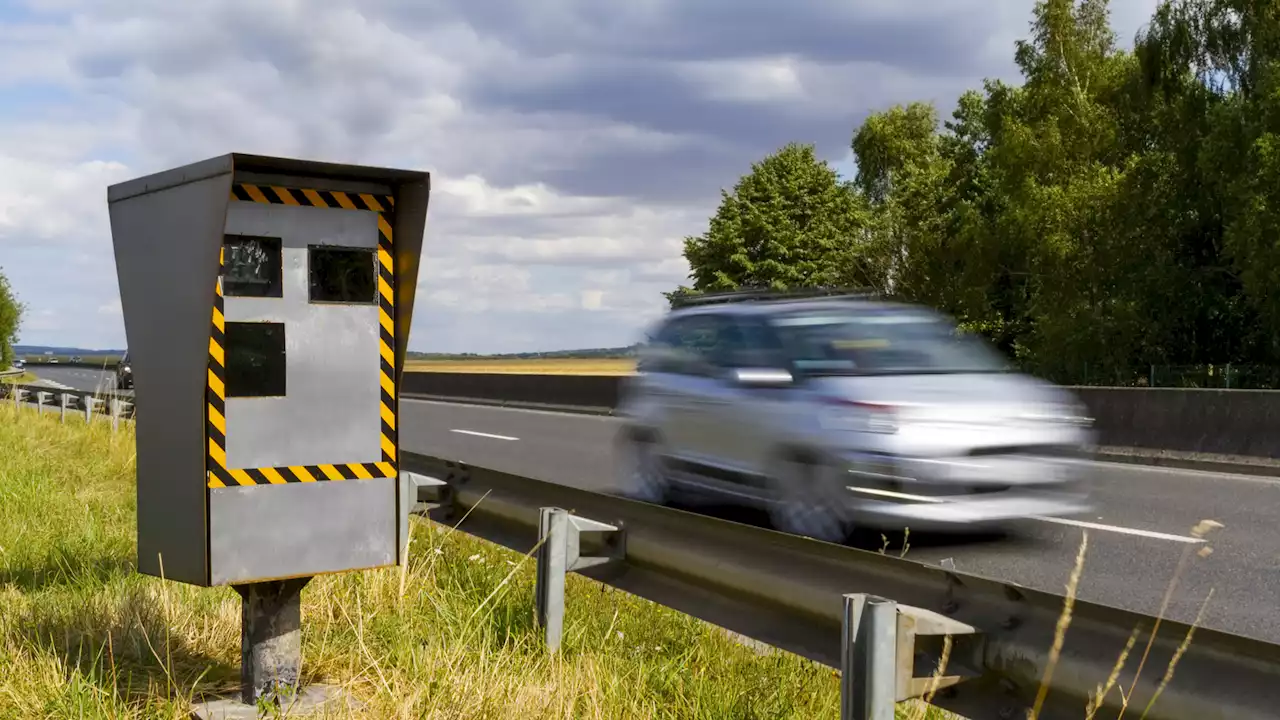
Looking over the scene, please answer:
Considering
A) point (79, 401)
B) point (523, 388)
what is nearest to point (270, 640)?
point (79, 401)

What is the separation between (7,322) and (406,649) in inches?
2917

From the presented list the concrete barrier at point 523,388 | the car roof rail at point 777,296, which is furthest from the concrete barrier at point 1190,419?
the concrete barrier at point 523,388

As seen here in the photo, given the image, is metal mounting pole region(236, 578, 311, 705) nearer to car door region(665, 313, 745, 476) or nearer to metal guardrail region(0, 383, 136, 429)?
car door region(665, 313, 745, 476)

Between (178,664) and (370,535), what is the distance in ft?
3.41

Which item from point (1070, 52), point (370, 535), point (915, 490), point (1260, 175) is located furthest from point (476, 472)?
point (1070, 52)

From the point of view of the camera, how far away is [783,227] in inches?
2827

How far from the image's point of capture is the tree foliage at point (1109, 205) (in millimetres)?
33469

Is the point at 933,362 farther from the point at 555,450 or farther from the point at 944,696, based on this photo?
the point at 555,450

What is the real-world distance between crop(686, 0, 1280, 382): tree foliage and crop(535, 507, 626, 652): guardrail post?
2956 cm

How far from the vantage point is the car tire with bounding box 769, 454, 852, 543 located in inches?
329

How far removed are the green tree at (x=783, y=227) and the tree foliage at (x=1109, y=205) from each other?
4.98m

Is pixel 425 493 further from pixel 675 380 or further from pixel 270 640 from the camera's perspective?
pixel 675 380

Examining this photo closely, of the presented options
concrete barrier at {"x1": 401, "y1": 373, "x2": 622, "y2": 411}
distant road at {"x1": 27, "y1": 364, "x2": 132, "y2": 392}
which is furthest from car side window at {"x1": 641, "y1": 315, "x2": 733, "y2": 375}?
concrete barrier at {"x1": 401, "y1": 373, "x2": 622, "y2": 411}

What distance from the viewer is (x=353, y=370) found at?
4.74m
